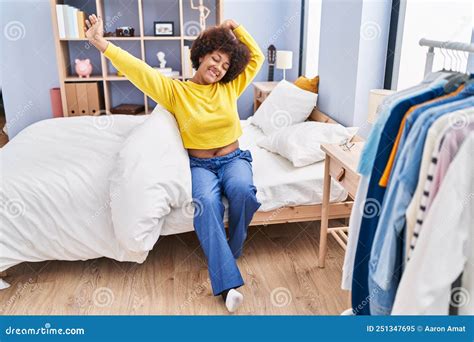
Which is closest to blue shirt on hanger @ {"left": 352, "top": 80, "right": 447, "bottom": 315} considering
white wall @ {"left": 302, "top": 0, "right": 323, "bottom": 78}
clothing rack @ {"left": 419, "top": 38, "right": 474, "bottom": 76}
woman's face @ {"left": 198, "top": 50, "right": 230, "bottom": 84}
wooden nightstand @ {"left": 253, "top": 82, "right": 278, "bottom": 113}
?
clothing rack @ {"left": 419, "top": 38, "right": 474, "bottom": 76}

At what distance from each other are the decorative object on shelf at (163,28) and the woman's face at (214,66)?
1.97 meters

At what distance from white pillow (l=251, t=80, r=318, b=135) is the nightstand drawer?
1036mm

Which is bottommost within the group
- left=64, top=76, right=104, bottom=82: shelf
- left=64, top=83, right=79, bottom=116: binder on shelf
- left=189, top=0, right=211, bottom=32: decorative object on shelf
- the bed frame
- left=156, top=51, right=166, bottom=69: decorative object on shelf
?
the bed frame

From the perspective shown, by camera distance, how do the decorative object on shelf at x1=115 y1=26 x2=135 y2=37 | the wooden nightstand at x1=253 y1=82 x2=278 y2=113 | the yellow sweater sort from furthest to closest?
the decorative object on shelf at x1=115 y1=26 x2=135 y2=37 < the wooden nightstand at x1=253 y1=82 x2=278 y2=113 < the yellow sweater

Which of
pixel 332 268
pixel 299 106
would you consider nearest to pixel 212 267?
pixel 332 268

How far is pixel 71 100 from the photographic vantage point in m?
3.92

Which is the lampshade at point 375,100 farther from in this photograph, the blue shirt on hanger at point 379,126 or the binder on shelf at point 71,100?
the binder on shelf at point 71,100

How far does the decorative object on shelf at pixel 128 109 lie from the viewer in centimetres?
399

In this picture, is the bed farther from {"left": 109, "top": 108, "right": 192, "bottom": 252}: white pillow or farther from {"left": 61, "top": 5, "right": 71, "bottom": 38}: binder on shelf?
{"left": 61, "top": 5, "right": 71, "bottom": 38}: binder on shelf

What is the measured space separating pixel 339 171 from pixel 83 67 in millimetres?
2814

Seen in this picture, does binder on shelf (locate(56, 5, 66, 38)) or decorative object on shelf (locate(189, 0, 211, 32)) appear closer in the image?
binder on shelf (locate(56, 5, 66, 38))

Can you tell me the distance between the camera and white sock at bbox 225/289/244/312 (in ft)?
6.08
